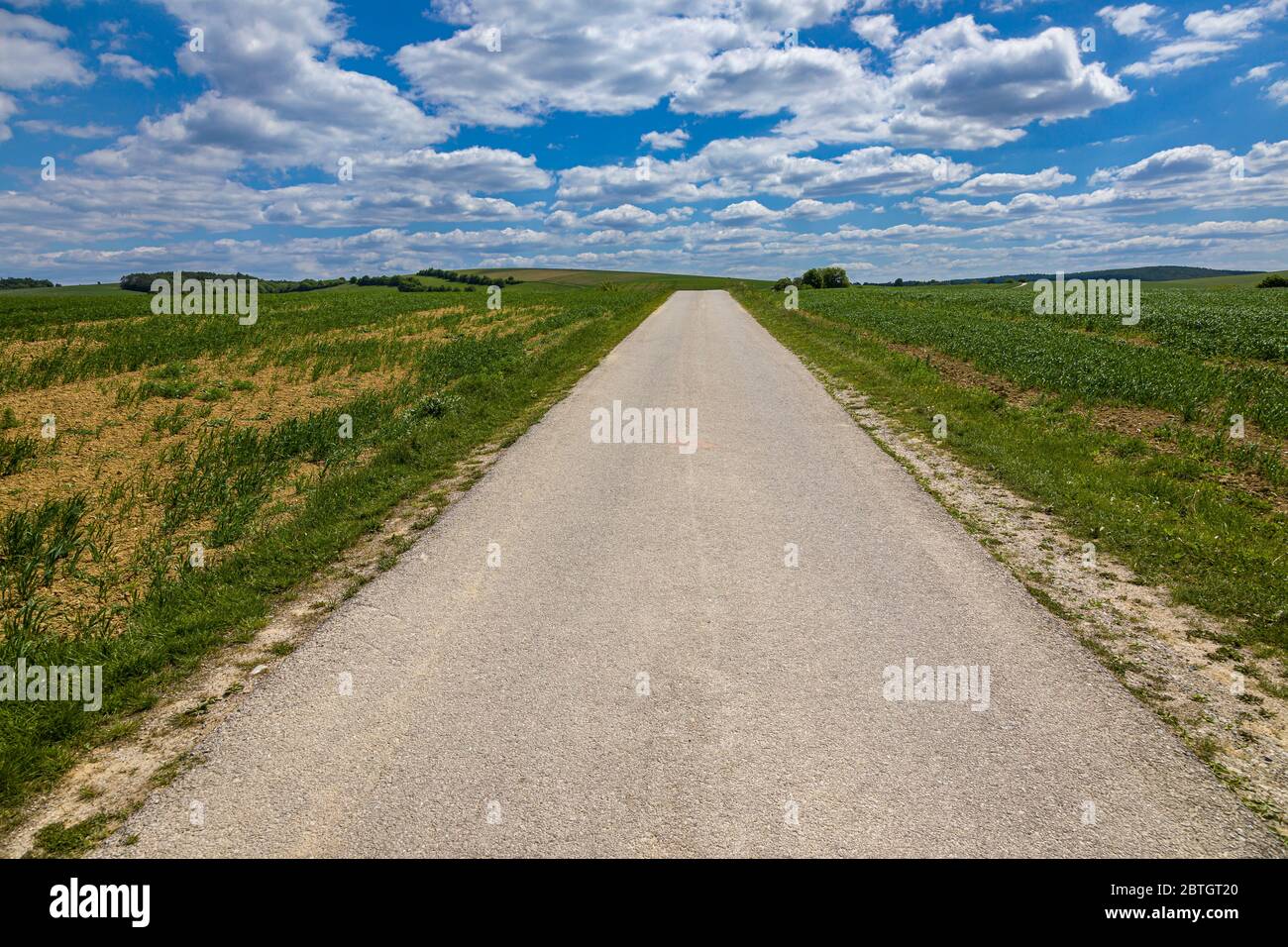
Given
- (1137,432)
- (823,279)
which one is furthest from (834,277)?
(1137,432)

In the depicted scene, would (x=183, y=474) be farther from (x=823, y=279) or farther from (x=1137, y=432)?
(x=823, y=279)

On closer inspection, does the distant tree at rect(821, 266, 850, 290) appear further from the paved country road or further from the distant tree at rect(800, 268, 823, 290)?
the paved country road

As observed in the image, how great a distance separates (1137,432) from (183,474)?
14.9 meters

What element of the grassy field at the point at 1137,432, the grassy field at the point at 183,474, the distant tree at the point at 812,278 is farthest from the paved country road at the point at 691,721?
the distant tree at the point at 812,278

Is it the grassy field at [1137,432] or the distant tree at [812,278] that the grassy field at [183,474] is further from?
the distant tree at [812,278]

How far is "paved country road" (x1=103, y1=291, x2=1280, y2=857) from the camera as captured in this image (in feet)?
11.1

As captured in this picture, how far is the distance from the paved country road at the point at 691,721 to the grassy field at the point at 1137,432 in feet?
5.64

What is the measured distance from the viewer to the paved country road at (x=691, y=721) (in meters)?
3.39

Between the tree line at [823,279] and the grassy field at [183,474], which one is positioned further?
the tree line at [823,279]

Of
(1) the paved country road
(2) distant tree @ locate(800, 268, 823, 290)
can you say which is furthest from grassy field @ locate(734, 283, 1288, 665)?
Result: (2) distant tree @ locate(800, 268, 823, 290)

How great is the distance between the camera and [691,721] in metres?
4.23

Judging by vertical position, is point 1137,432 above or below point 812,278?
below

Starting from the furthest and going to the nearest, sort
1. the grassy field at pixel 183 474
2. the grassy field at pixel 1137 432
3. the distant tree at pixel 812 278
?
the distant tree at pixel 812 278, the grassy field at pixel 1137 432, the grassy field at pixel 183 474
